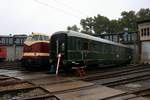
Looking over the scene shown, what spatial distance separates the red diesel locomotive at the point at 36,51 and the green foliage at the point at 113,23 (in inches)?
2035

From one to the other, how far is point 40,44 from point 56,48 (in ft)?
5.63

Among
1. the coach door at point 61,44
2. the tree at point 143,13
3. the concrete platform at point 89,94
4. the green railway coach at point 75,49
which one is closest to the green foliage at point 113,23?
the tree at point 143,13

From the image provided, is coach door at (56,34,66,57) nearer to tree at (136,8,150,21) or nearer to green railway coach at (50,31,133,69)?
green railway coach at (50,31,133,69)

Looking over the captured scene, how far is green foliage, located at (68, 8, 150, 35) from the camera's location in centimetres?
7269

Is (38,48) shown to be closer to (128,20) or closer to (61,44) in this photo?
(61,44)

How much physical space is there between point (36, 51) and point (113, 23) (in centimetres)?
5457

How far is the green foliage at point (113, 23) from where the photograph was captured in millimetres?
72688

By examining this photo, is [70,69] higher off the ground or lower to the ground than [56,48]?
lower

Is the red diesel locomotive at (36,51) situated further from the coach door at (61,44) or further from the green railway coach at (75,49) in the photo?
the coach door at (61,44)

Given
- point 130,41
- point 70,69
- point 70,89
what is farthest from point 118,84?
point 130,41

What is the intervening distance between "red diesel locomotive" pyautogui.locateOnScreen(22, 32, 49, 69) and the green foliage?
51696 millimetres

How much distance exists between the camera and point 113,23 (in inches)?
2874

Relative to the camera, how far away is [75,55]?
1862cm

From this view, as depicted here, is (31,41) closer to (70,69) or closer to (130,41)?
(70,69)
